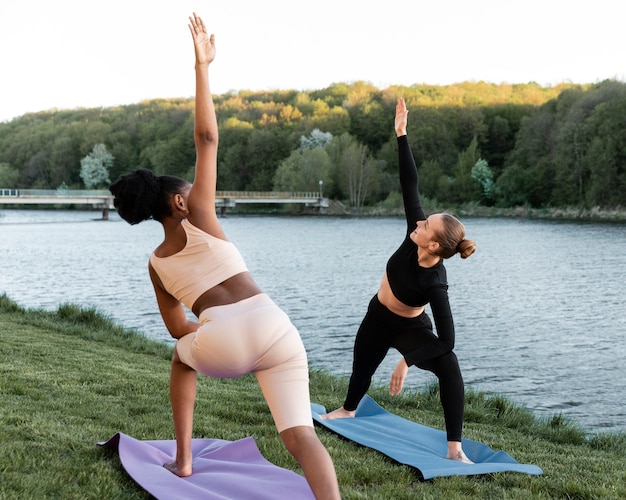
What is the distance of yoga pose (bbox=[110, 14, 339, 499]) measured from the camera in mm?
2662

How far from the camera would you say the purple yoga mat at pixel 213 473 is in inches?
125

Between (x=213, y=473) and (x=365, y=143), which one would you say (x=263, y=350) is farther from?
(x=365, y=143)

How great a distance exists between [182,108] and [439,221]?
114 m

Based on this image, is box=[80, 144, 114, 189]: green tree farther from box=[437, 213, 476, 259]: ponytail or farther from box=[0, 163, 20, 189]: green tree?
box=[437, 213, 476, 259]: ponytail

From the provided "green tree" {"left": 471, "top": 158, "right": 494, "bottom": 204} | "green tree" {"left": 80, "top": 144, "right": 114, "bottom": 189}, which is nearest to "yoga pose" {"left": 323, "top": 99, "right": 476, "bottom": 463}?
"green tree" {"left": 471, "top": 158, "right": 494, "bottom": 204}

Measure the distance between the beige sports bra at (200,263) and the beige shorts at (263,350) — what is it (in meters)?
0.13

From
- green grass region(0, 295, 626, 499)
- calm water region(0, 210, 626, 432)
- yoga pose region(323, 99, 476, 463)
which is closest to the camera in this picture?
green grass region(0, 295, 626, 499)

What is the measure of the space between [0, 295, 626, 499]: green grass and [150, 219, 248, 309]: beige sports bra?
1.08m

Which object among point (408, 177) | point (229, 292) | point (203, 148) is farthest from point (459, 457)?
A: point (203, 148)

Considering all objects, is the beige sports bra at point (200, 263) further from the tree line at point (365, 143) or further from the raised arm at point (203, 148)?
the tree line at point (365, 143)

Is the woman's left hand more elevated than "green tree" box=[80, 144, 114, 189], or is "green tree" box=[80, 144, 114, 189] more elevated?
"green tree" box=[80, 144, 114, 189]

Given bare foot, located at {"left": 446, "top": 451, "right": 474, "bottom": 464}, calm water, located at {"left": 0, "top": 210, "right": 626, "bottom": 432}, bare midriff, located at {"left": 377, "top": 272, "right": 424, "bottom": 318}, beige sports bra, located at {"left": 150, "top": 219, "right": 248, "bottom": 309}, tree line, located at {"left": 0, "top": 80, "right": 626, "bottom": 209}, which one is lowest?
calm water, located at {"left": 0, "top": 210, "right": 626, "bottom": 432}

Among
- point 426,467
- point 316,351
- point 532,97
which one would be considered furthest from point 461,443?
point 532,97

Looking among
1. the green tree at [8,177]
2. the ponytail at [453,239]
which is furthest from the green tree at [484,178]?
the ponytail at [453,239]
